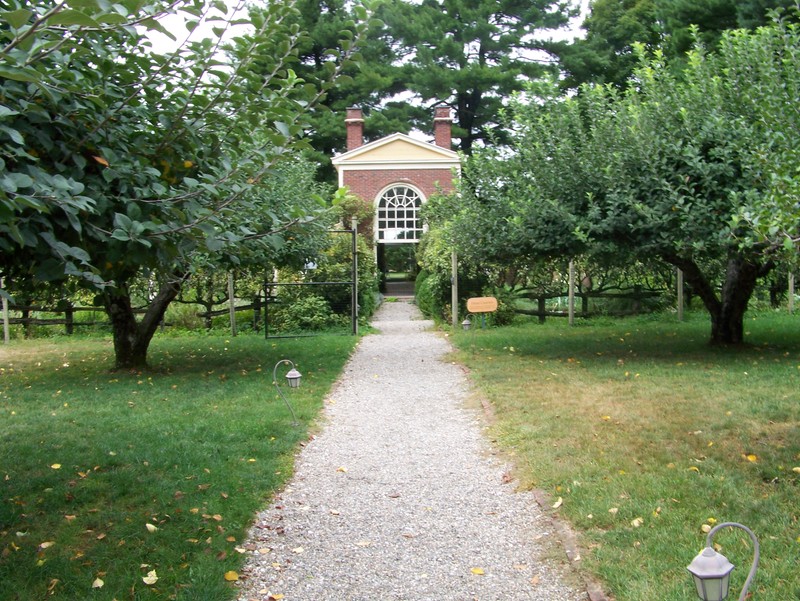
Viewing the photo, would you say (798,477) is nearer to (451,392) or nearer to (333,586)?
(333,586)

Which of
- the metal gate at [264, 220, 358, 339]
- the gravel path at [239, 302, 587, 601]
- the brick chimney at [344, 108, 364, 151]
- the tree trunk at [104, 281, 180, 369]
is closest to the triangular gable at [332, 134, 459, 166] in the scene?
the brick chimney at [344, 108, 364, 151]

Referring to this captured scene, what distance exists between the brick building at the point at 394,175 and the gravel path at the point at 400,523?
16.0m

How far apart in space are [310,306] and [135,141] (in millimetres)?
13221

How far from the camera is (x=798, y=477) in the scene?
5.28 m

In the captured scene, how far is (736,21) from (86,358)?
17310mm

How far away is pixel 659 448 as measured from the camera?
20.7 ft

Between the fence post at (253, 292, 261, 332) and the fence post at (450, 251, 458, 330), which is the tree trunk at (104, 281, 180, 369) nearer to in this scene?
the fence post at (253, 292, 261, 332)

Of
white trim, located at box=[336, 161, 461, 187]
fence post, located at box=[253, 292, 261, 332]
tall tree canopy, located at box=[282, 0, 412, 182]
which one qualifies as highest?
tall tree canopy, located at box=[282, 0, 412, 182]

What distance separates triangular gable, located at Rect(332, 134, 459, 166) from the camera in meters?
24.0

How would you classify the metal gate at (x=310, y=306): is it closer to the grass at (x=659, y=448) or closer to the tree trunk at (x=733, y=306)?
the grass at (x=659, y=448)

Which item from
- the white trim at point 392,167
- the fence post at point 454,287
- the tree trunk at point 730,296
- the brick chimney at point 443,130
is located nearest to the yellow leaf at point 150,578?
the tree trunk at point 730,296

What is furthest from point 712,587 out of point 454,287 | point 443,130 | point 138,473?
point 443,130

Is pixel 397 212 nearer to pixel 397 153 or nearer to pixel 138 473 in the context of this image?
pixel 397 153

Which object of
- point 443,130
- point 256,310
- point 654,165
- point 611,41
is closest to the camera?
point 654,165
